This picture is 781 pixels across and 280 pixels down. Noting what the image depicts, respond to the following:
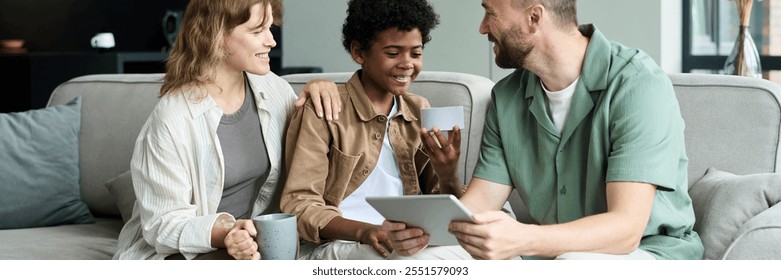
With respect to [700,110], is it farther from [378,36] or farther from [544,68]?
[378,36]

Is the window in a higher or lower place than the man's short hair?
lower

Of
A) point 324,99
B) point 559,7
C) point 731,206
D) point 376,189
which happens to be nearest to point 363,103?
point 324,99

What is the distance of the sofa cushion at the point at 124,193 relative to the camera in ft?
8.08

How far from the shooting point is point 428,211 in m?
1.55

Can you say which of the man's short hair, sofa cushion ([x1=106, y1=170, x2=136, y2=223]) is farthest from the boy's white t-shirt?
sofa cushion ([x1=106, y1=170, x2=136, y2=223])

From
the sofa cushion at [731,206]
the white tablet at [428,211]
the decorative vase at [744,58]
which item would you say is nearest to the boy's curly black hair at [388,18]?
the white tablet at [428,211]

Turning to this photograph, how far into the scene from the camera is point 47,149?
2580 millimetres

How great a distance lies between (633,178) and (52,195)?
5.24 feet

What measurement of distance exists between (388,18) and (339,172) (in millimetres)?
362

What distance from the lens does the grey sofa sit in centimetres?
190

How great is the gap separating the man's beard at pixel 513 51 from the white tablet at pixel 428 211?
0.40 meters

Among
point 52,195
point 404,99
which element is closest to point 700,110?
point 404,99

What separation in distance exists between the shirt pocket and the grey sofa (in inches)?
14.7

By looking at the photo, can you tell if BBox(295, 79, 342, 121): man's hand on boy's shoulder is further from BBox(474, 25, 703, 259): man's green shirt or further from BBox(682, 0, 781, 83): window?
BBox(682, 0, 781, 83): window
